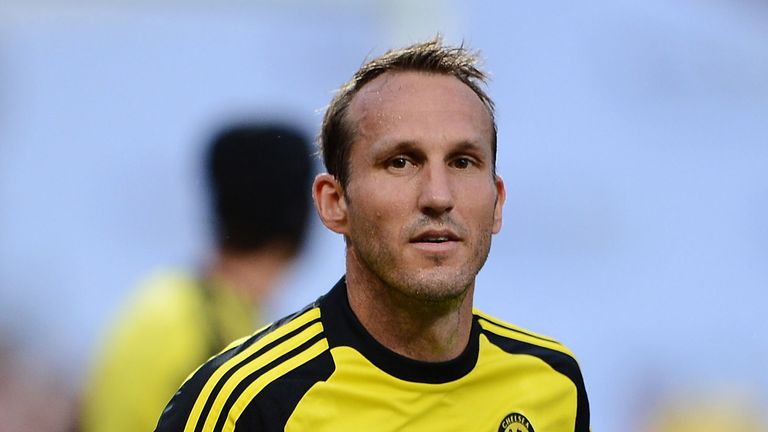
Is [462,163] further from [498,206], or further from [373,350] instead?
[373,350]

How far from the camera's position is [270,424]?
2.14 meters

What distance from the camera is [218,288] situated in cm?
311

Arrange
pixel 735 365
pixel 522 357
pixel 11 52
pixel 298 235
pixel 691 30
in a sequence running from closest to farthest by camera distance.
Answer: pixel 522 357 < pixel 298 235 < pixel 11 52 < pixel 735 365 < pixel 691 30

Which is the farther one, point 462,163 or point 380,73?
point 380,73

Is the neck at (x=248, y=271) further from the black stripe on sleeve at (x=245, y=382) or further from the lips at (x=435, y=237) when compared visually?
the lips at (x=435, y=237)

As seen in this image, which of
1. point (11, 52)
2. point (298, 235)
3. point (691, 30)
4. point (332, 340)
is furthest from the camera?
point (691, 30)

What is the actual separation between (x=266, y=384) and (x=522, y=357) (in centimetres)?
66

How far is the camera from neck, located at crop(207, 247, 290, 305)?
3230mm

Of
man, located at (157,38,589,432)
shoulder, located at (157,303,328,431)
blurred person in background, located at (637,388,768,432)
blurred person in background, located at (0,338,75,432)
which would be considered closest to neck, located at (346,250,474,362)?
man, located at (157,38,589,432)

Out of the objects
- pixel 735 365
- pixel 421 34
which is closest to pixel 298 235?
pixel 421 34

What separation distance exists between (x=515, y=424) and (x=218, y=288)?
3.44 feet

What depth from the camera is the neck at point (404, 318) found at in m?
2.29

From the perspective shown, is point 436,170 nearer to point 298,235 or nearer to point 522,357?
point 522,357

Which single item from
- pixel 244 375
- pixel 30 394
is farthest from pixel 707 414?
pixel 244 375
